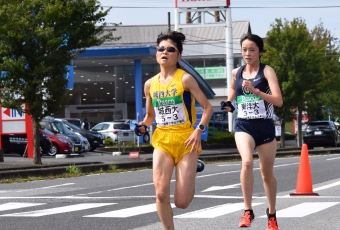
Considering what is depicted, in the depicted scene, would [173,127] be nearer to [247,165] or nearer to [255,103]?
[247,165]

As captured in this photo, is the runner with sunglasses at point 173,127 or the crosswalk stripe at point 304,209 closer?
the runner with sunglasses at point 173,127

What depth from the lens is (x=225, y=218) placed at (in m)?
10.3

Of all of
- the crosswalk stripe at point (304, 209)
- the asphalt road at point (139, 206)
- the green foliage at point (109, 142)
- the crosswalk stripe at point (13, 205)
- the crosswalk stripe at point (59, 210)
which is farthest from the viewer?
the green foliage at point (109, 142)

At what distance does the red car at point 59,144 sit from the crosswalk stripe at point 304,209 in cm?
2408

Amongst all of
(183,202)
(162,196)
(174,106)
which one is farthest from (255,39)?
(162,196)

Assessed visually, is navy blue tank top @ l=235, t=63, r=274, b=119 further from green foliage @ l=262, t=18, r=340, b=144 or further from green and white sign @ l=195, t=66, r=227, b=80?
green and white sign @ l=195, t=66, r=227, b=80

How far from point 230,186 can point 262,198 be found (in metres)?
3.49

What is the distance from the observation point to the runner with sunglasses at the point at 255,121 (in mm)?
8570

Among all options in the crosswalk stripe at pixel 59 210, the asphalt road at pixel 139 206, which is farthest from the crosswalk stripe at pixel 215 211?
the crosswalk stripe at pixel 59 210

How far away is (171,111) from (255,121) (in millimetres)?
1560

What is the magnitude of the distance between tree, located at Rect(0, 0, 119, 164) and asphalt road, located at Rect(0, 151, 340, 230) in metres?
7.67

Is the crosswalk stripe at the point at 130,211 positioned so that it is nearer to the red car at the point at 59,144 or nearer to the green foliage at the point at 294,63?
the red car at the point at 59,144

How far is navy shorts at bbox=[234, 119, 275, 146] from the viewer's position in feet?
28.5

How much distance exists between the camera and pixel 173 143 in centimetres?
732
